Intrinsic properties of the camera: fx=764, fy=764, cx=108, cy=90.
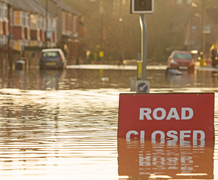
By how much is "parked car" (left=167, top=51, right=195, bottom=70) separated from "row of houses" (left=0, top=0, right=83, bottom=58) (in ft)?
78.8

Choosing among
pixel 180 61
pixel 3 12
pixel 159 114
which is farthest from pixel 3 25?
pixel 159 114

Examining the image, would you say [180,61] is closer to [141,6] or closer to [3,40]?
[3,40]

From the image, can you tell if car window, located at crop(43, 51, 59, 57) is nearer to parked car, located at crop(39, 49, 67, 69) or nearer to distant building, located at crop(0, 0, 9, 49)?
parked car, located at crop(39, 49, 67, 69)

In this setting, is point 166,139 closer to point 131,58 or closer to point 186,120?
point 186,120

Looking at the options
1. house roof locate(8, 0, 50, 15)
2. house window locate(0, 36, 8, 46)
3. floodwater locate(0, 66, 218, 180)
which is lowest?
floodwater locate(0, 66, 218, 180)

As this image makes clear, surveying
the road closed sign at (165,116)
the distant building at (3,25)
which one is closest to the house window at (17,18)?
the distant building at (3,25)

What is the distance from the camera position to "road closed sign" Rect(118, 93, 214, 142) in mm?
11578

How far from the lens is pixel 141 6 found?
57.3 ft

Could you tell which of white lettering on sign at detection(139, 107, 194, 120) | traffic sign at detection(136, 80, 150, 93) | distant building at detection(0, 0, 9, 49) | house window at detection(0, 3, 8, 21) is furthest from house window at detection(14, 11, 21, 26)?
white lettering on sign at detection(139, 107, 194, 120)

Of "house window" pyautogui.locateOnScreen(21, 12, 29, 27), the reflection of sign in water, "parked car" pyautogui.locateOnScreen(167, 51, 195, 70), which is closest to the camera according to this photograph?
the reflection of sign in water

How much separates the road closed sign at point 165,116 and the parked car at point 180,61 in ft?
137

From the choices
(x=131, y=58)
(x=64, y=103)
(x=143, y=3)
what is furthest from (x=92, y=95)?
(x=131, y=58)

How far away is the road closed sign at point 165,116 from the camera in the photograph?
456 inches

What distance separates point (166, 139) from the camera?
1202cm
